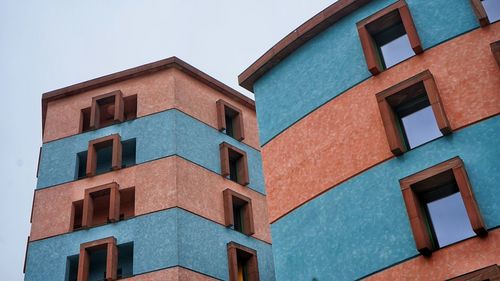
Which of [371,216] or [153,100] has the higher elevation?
[153,100]

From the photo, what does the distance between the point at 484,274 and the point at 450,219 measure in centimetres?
256

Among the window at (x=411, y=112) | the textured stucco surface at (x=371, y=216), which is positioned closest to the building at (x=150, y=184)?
the textured stucco surface at (x=371, y=216)

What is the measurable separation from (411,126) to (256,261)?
653 inches

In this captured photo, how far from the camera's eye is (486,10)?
2402 cm

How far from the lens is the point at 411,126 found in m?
24.0

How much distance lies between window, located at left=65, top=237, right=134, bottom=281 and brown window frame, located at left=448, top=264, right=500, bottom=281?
62.4 feet

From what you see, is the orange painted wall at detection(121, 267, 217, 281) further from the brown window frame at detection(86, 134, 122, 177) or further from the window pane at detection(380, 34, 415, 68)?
the window pane at detection(380, 34, 415, 68)

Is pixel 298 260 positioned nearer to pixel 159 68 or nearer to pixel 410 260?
pixel 410 260

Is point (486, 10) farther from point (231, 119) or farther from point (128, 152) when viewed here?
point (128, 152)

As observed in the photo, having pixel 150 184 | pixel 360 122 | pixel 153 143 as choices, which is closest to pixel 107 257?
pixel 150 184

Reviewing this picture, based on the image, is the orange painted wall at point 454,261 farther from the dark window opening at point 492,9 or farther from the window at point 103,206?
the window at point 103,206

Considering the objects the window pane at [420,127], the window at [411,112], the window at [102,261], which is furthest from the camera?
the window at [102,261]

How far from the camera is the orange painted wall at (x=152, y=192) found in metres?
35.9

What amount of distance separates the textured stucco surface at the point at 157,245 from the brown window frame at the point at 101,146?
137 inches
